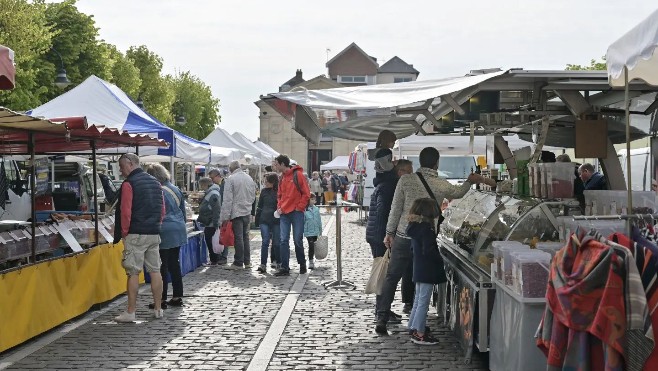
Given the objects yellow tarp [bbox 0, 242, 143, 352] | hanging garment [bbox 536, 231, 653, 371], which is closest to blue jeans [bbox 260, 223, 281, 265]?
yellow tarp [bbox 0, 242, 143, 352]

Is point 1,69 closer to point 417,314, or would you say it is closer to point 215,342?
point 215,342

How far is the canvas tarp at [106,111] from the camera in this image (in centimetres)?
1452

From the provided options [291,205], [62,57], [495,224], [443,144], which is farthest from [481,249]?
[62,57]

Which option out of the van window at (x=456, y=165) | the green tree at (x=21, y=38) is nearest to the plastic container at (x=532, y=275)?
the van window at (x=456, y=165)

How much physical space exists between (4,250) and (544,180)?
5.42m

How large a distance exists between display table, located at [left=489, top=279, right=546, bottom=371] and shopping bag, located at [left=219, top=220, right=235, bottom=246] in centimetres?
864

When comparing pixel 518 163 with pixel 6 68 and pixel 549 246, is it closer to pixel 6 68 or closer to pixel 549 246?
pixel 549 246

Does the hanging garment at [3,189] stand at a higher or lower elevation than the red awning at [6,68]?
lower

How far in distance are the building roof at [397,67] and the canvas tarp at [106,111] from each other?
A: 7448 cm

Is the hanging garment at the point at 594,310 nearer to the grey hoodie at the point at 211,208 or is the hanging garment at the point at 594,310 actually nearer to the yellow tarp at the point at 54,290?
the yellow tarp at the point at 54,290

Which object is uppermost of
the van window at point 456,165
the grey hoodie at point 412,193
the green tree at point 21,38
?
the green tree at point 21,38

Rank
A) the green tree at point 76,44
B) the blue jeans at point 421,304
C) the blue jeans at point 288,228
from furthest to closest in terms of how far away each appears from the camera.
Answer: the green tree at point 76,44 → the blue jeans at point 288,228 → the blue jeans at point 421,304

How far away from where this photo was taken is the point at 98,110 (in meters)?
14.9

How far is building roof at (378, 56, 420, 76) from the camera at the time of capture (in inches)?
3506
